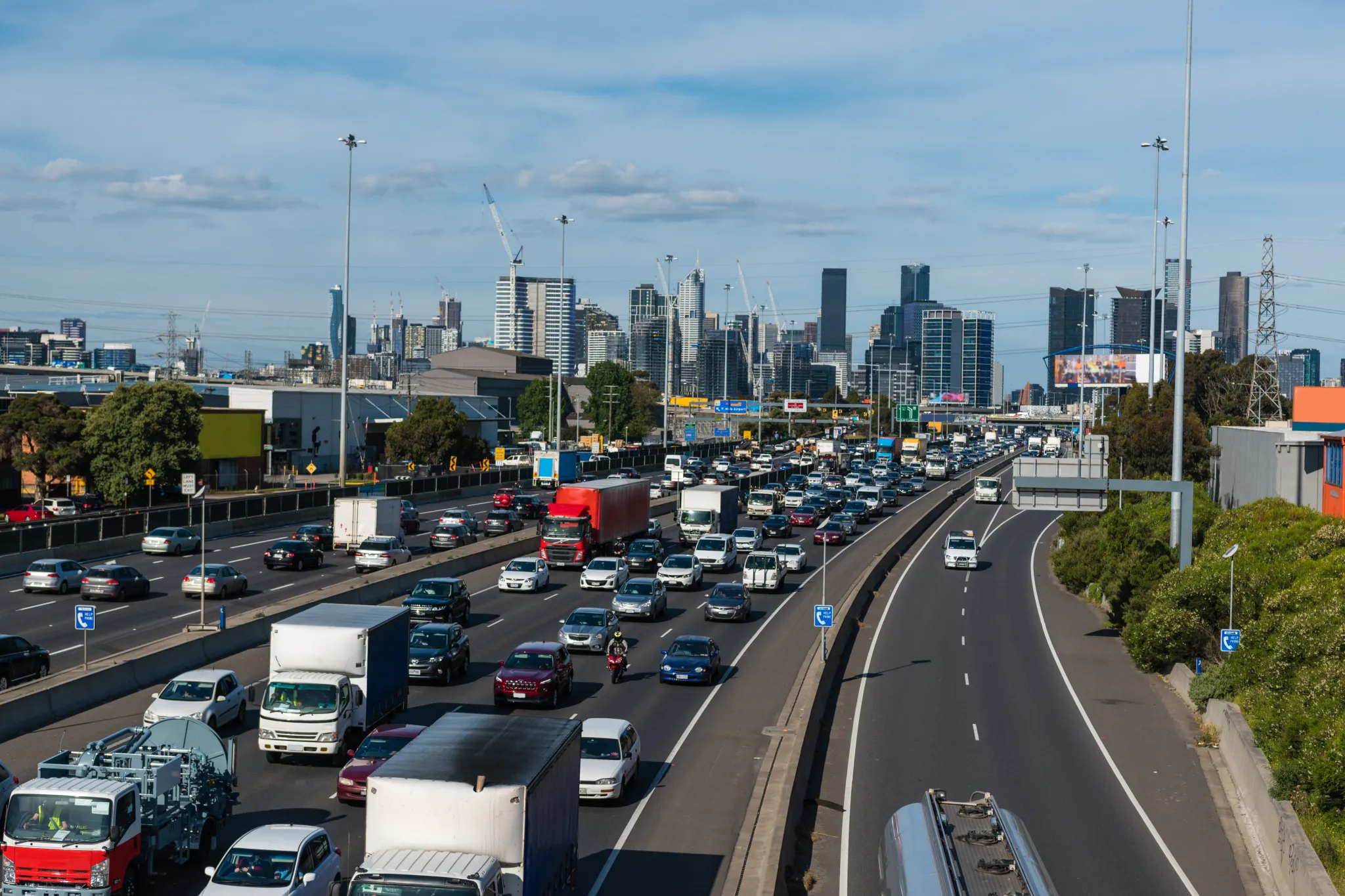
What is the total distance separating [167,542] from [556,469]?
40.2 metres

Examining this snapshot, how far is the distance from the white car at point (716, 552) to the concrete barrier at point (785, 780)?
38.3ft

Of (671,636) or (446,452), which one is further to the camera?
(446,452)

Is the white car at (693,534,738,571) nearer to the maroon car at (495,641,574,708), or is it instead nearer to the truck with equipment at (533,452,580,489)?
the maroon car at (495,641,574,708)

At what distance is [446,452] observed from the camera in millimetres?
108125

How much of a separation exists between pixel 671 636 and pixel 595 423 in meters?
119

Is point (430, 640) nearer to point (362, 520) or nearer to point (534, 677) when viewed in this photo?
point (534, 677)

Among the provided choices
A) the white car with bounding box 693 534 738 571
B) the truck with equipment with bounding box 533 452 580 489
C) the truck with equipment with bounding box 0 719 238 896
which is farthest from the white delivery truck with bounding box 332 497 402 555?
the truck with equipment with bounding box 0 719 238 896

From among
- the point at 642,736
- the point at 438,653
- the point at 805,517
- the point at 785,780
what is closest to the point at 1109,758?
the point at 785,780

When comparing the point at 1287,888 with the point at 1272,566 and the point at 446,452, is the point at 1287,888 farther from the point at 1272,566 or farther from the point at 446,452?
the point at 446,452

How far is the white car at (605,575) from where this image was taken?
49844mm

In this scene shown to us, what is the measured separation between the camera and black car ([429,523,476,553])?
58.7 meters

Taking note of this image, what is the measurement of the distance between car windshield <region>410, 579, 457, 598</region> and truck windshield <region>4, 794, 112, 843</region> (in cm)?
2427

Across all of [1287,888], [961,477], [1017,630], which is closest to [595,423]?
[961,477]

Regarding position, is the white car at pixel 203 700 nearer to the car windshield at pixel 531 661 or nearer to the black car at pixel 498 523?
the car windshield at pixel 531 661
